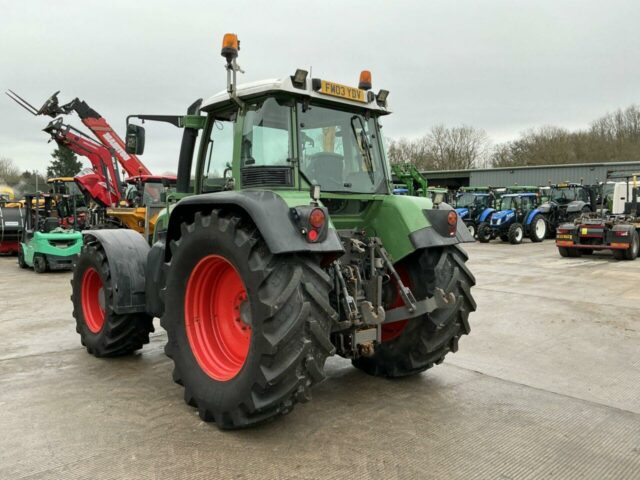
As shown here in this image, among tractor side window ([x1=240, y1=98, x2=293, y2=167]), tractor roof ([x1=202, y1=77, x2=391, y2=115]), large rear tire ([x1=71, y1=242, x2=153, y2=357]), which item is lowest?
large rear tire ([x1=71, y1=242, x2=153, y2=357])

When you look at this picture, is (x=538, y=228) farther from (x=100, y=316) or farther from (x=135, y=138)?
(x=135, y=138)

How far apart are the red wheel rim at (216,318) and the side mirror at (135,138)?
54.4 inches

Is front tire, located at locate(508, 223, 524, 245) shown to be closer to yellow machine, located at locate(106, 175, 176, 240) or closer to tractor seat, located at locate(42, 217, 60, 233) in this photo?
yellow machine, located at locate(106, 175, 176, 240)

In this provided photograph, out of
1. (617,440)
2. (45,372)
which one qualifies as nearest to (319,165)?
(617,440)

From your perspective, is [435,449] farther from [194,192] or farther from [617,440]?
[194,192]

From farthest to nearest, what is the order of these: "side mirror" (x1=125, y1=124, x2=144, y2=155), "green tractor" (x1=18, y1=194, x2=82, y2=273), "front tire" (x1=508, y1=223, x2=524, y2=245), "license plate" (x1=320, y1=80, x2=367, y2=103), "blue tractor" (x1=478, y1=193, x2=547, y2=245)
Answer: "blue tractor" (x1=478, y1=193, x2=547, y2=245), "front tire" (x1=508, y1=223, x2=524, y2=245), "green tractor" (x1=18, y1=194, x2=82, y2=273), "side mirror" (x1=125, y1=124, x2=144, y2=155), "license plate" (x1=320, y1=80, x2=367, y2=103)

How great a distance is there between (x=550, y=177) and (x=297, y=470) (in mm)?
35736

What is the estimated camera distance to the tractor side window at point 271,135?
11.5 feet

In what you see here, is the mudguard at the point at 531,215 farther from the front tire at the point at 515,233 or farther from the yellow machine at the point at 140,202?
the yellow machine at the point at 140,202

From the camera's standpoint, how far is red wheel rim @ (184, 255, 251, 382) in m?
3.51

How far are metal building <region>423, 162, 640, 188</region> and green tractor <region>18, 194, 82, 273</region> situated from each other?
972 inches

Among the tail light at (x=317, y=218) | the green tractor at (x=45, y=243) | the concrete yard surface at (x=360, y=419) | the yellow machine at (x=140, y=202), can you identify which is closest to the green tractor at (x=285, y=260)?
the tail light at (x=317, y=218)

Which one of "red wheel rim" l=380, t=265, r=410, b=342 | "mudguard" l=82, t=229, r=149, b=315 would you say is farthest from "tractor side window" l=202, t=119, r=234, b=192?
"red wheel rim" l=380, t=265, r=410, b=342

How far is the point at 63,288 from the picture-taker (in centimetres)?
930
